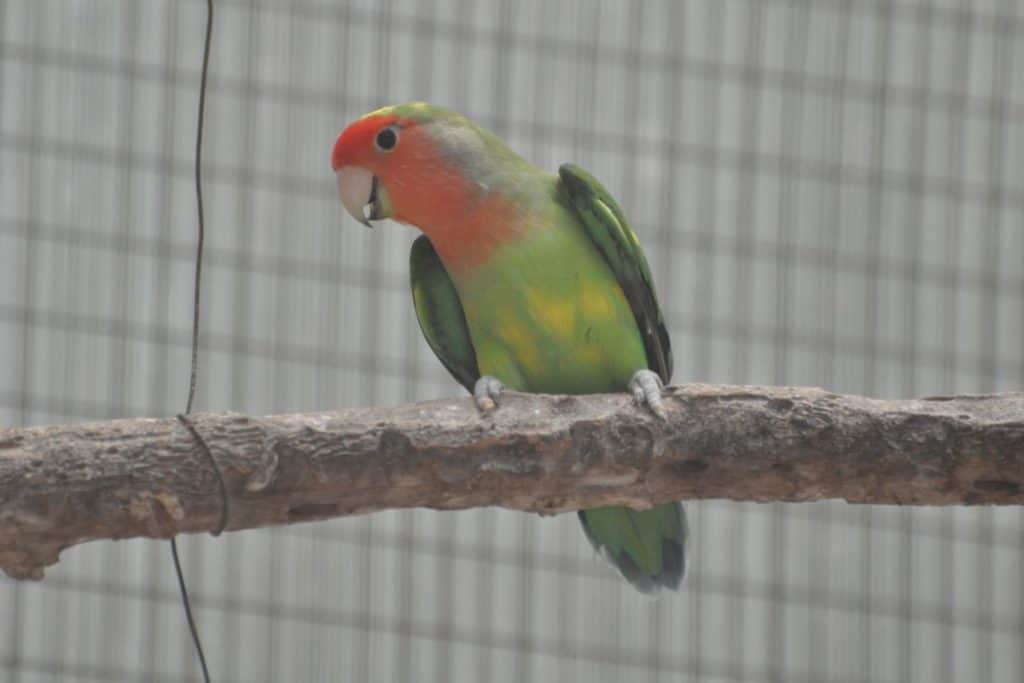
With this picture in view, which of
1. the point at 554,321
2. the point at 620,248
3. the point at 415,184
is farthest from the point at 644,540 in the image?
the point at 415,184

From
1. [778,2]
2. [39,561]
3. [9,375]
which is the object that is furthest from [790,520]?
[39,561]

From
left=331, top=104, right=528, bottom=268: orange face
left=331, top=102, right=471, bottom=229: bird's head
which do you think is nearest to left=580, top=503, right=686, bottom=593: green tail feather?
left=331, top=104, right=528, bottom=268: orange face

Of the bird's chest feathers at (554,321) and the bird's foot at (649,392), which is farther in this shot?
the bird's chest feathers at (554,321)

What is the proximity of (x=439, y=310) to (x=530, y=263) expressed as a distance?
1.24 feet

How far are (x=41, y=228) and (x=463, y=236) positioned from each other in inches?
66.5

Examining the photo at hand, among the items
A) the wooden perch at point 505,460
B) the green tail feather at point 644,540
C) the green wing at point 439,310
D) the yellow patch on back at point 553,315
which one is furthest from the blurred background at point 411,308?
the wooden perch at point 505,460

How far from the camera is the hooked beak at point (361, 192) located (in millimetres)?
3191

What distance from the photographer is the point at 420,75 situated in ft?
13.9

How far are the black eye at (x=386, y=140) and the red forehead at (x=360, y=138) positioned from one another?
0.5 inches

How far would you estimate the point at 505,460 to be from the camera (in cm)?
227

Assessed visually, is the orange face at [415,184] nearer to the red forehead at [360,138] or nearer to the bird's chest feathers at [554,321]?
the red forehead at [360,138]

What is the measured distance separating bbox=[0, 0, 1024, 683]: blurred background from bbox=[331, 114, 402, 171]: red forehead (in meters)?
0.97

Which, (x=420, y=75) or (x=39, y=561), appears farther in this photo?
(x=420, y=75)

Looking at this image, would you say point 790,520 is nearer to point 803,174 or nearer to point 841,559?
point 841,559
